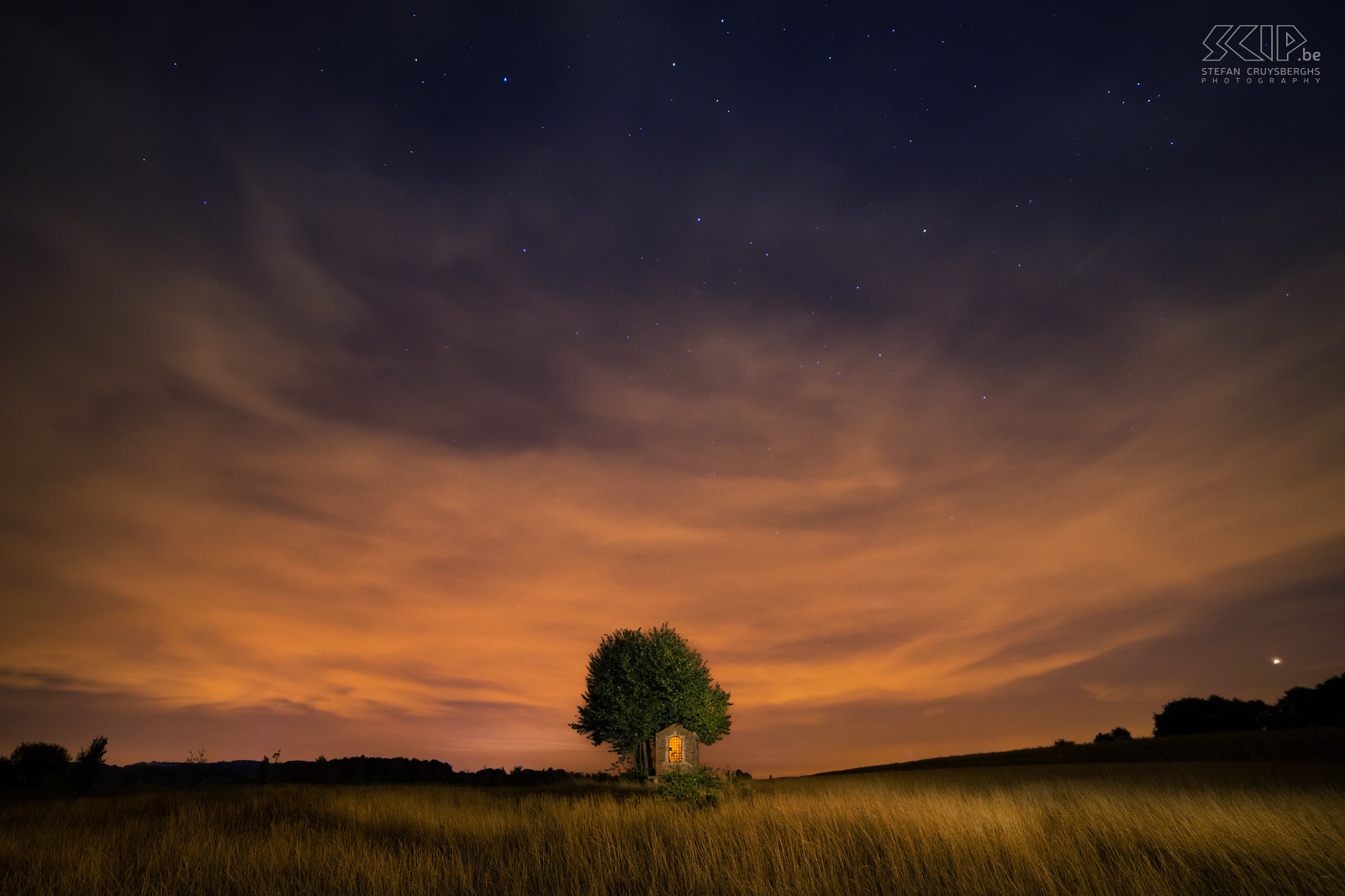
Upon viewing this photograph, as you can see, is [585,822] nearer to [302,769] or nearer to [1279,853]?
[1279,853]

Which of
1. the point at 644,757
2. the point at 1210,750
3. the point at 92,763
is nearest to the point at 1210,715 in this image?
the point at 1210,750

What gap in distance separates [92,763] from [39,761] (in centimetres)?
364

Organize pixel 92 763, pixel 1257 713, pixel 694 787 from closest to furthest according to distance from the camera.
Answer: pixel 694 787 < pixel 92 763 < pixel 1257 713

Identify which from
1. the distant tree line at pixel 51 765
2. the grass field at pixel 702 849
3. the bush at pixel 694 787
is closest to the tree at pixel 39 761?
the distant tree line at pixel 51 765

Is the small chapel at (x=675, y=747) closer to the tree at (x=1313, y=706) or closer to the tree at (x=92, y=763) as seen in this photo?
the tree at (x=92, y=763)

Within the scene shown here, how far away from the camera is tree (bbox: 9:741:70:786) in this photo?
3219 centimetres

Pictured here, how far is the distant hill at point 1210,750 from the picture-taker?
40.6 m

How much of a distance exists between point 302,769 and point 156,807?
82.9 feet

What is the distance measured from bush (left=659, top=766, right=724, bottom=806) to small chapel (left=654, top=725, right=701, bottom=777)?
19.8m

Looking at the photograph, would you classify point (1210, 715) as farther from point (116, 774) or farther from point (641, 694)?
point (116, 774)

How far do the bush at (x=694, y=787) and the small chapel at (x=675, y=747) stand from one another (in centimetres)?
1976

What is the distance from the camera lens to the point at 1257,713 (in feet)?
260

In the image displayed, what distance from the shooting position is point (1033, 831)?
1215 centimetres

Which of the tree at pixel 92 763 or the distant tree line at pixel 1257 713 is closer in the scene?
the tree at pixel 92 763
